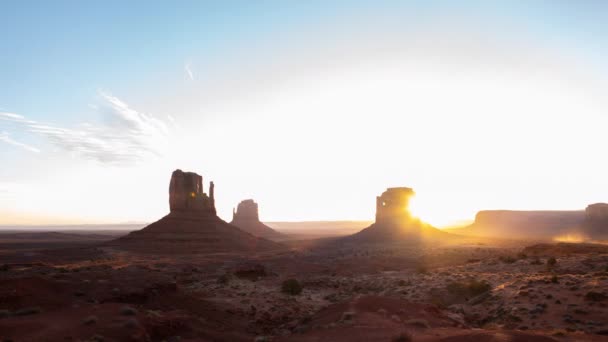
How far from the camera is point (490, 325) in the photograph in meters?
18.1

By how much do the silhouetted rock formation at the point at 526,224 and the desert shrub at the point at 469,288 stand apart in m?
104

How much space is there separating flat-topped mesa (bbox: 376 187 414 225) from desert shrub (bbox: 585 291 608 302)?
76986 mm

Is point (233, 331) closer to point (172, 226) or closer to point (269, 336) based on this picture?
point (269, 336)

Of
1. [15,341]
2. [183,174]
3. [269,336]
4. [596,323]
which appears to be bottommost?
[269,336]

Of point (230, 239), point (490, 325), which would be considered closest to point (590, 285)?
point (490, 325)

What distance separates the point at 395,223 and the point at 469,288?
70.0 meters

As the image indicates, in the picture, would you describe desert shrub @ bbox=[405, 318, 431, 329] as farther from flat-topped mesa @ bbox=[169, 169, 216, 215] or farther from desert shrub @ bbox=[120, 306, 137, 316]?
flat-topped mesa @ bbox=[169, 169, 216, 215]

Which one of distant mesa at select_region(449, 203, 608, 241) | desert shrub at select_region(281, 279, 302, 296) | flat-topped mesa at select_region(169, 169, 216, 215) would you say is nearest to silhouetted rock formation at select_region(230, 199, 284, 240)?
flat-topped mesa at select_region(169, 169, 216, 215)

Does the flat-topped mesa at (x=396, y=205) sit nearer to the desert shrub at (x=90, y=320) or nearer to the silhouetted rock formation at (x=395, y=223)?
the silhouetted rock formation at (x=395, y=223)

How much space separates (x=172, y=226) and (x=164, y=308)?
52.6 meters

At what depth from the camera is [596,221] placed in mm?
103375

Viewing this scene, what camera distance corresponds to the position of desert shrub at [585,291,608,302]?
1805cm

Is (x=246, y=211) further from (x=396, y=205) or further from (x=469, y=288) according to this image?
(x=469, y=288)

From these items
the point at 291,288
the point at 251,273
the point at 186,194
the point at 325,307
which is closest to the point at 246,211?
the point at 186,194
